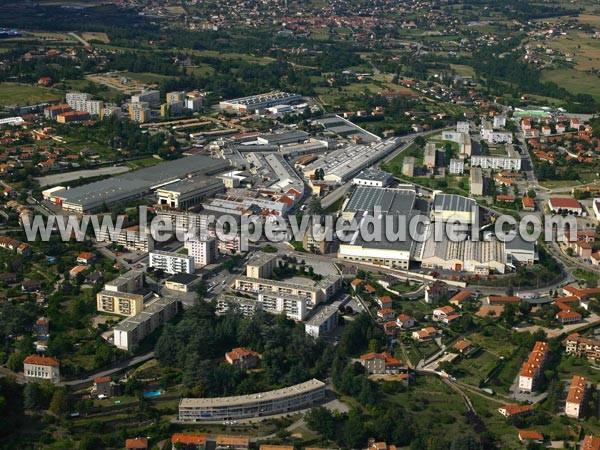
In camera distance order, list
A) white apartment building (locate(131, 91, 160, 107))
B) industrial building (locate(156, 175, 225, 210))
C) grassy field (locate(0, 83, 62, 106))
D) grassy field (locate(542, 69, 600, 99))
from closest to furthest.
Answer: industrial building (locate(156, 175, 225, 210))
grassy field (locate(0, 83, 62, 106))
white apartment building (locate(131, 91, 160, 107))
grassy field (locate(542, 69, 600, 99))

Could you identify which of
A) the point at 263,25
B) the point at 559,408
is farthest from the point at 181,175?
the point at 263,25

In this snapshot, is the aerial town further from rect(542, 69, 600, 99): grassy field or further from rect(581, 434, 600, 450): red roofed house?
rect(542, 69, 600, 99): grassy field

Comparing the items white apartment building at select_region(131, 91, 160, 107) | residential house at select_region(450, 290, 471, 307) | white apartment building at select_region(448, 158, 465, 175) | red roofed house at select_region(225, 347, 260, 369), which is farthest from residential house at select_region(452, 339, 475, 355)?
white apartment building at select_region(131, 91, 160, 107)

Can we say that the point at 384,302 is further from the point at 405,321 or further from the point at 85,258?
the point at 85,258

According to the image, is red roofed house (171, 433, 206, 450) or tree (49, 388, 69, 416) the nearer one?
red roofed house (171, 433, 206, 450)

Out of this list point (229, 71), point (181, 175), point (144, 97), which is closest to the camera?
point (181, 175)

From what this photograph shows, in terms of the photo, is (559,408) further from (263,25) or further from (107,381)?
(263,25)

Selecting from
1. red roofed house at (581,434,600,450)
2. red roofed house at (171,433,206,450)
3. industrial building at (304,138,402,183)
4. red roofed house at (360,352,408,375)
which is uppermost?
red roofed house at (581,434,600,450)

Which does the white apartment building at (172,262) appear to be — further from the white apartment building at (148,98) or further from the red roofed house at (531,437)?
the white apartment building at (148,98)
